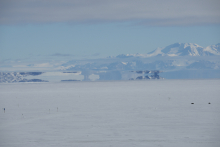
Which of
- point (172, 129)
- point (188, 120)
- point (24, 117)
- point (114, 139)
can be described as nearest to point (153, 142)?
point (114, 139)

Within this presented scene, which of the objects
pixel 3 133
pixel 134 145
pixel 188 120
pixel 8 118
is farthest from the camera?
pixel 8 118

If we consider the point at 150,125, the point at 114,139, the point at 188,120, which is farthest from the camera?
the point at 188,120

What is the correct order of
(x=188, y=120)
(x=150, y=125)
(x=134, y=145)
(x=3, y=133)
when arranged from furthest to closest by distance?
(x=188, y=120), (x=150, y=125), (x=3, y=133), (x=134, y=145)

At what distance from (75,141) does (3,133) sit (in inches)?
158

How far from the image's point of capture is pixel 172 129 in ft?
47.5

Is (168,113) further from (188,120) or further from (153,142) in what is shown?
(153,142)

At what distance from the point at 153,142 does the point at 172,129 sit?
270 cm

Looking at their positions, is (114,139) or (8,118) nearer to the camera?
(114,139)

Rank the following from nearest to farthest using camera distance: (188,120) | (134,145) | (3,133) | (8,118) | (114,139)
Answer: (134,145) → (114,139) → (3,133) → (188,120) → (8,118)

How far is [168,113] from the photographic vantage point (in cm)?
1984

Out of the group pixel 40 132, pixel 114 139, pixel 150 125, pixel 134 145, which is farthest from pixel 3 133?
pixel 150 125

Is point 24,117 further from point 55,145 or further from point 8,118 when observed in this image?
point 55,145

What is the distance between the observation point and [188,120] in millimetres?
16922

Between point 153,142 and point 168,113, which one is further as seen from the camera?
point 168,113
